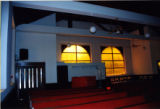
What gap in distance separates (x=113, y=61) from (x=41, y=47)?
5.89m

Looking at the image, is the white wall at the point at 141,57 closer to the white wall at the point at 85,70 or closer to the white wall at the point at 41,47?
the white wall at the point at 85,70

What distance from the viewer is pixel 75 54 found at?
29.2 feet

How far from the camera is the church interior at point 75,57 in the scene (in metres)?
2.60

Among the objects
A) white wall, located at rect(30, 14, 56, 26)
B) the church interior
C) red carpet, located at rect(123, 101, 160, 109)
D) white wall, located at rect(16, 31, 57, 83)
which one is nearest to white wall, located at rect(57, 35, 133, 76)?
the church interior

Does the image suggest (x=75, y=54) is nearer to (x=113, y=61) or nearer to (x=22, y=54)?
(x=113, y=61)

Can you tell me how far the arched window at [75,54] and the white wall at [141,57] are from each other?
4027 millimetres

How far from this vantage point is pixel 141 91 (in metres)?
4.73

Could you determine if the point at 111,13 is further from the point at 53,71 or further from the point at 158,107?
the point at 53,71

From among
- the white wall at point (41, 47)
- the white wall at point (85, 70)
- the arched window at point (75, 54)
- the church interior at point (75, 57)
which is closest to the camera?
the church interior at point (75, 57)

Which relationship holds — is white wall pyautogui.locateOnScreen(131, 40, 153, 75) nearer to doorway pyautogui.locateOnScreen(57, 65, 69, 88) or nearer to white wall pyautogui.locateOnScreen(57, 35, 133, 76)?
white wall pyautogui.locateOnScreen(57, 35, 133, 76)

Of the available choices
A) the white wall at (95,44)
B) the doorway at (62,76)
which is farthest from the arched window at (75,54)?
the doorway at (62,76)

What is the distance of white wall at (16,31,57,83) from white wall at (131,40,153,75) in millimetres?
6909

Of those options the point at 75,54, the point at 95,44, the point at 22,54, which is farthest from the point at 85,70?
the point at 22,54

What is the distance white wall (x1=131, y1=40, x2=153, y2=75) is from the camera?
9636 millimetres
